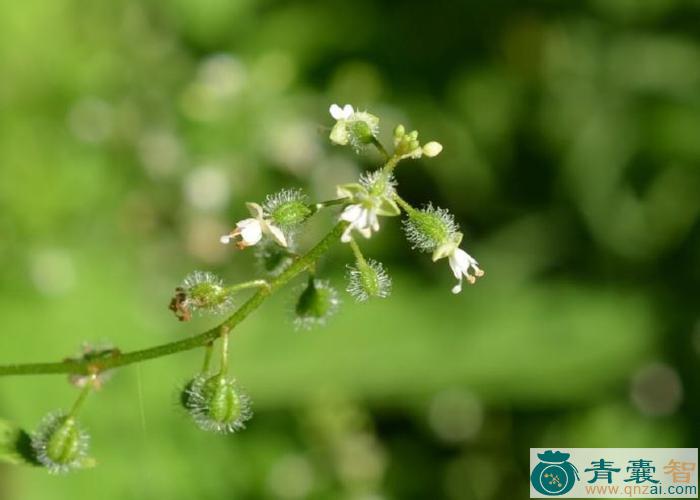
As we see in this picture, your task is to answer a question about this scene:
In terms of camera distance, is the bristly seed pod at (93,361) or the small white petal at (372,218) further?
the bristly seed pod at (93,361)

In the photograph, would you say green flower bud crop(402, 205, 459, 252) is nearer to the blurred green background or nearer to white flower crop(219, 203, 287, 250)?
white flower crop(219, 203, 287, 250)

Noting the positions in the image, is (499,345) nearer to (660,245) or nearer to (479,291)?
(479,291)

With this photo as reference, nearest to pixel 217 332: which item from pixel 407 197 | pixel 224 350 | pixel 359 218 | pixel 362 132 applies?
pixel 224 350

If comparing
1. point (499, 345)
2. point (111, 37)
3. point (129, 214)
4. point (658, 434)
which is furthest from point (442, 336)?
point (111, 37)

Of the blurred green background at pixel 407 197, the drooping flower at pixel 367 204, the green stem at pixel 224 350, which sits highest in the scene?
the blurred green background at pixel 407 197

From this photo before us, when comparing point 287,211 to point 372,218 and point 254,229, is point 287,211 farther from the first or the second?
point 372,218

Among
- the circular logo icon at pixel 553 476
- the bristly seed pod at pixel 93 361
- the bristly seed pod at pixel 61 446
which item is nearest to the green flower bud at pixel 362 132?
the bristly seed pod at pixel 93 361

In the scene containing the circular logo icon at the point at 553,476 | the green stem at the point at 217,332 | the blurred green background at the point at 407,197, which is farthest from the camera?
the blurred green background at the point at 407,197

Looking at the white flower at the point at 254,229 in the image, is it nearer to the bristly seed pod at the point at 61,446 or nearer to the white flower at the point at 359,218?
the white flower at the point at 359,218
